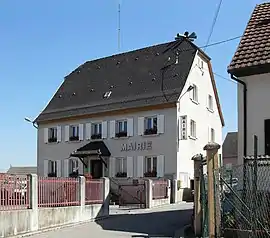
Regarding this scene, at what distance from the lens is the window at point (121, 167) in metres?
33.7

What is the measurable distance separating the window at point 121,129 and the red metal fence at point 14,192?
1793cm

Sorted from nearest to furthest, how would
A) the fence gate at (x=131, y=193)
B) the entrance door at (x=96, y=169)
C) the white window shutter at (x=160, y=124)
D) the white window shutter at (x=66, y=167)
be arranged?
the fence gate at (x=131, y=193), the white window shutter at (x=160, y=124), the entrance door at (x=96, y=169), the white window shutter at (x=66, y=167)

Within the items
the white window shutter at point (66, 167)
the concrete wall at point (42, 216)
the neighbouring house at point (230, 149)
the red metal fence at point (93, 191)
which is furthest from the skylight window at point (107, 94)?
the neighbouring house at point (230, 149)

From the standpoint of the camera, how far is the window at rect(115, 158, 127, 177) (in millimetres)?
33681

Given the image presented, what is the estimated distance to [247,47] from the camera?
15.6m

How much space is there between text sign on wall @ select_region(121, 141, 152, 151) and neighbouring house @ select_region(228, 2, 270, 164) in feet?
57.4

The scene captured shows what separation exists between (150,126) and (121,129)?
8.48 feet

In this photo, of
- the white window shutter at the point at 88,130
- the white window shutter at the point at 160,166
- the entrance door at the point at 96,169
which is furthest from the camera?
the white window shutter at the point at 88,130

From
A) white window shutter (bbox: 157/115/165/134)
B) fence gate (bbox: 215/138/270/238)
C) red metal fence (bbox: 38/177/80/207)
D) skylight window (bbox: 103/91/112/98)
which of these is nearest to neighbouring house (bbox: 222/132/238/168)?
skylight window (bbox: 103/91/112/98)

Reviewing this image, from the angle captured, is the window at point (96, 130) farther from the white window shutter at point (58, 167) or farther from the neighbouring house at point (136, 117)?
the white window shutter at point (58, 167)

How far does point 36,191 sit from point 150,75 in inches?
797

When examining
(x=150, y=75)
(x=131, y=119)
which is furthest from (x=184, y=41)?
(x=131, y=119)

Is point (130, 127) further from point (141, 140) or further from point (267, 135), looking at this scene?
point (267, 135)

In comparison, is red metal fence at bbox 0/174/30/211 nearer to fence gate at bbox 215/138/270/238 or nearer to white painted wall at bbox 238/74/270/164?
fence gate at bbox 215/138/270/238
